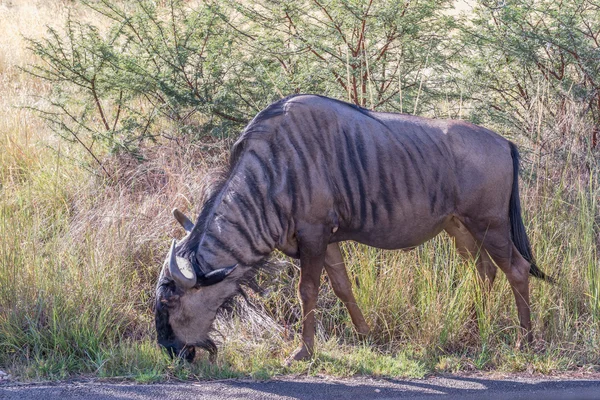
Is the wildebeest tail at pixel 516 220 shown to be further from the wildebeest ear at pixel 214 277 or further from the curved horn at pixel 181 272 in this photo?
the curved horn at pixel 181 272

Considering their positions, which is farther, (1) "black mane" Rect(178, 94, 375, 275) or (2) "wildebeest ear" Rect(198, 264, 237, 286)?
(1) "black mane" Rect(178, 94, 375, 275)

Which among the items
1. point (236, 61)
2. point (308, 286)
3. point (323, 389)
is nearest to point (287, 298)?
point (308, 286)

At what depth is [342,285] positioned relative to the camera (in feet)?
17.9

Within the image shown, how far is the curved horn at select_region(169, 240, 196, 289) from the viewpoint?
4484mm

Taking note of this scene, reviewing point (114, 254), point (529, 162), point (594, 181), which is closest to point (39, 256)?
point (114, 254)

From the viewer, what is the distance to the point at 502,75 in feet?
26.3

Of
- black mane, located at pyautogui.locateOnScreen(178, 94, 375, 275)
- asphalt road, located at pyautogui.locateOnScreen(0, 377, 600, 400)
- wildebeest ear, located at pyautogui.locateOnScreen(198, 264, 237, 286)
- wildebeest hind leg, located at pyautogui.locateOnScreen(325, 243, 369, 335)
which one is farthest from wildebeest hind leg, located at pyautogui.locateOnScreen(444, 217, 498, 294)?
wildebeest ear, located at pyautogui.locateOnScreen(198, 264, 237, 286)

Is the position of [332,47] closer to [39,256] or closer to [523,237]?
[523,237]

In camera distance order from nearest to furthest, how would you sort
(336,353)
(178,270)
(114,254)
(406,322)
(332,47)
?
(178,270) → (336,353) → (406,322) → (114,254) → (332,47)

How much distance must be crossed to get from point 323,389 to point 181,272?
1.14 m

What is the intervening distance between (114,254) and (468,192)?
9.36 ft

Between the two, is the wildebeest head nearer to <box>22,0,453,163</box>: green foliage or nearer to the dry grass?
the dry grass

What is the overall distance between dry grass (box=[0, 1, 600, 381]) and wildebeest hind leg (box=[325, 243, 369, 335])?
0.14 metres

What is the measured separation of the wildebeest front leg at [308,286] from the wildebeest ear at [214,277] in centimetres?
59
